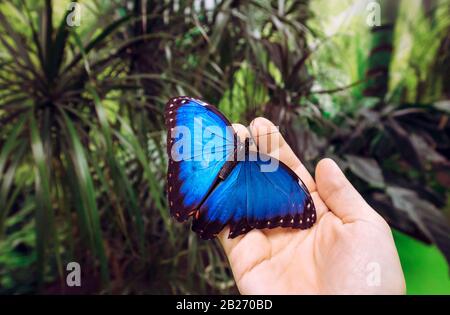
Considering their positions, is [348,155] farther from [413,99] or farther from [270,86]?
[413,99]

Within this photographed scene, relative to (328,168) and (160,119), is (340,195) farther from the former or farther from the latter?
(160,119)

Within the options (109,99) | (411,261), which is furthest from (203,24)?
(411,261)

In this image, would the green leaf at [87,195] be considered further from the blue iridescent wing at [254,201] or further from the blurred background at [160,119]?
the blue iridescent wing at [254,201]

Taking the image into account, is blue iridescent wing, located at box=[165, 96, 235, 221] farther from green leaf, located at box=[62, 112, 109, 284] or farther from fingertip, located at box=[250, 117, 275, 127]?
green leaf, located at box=[62, 112, 109, 284]

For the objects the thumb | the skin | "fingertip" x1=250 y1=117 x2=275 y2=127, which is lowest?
the skin

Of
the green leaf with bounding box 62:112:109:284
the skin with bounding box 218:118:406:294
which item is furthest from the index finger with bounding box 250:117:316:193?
the green leaf with bounding box 62:112:109:284

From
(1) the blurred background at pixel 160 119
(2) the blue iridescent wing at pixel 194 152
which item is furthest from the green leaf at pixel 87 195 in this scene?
(2) the blue iridescent wing at pixel 194 152
